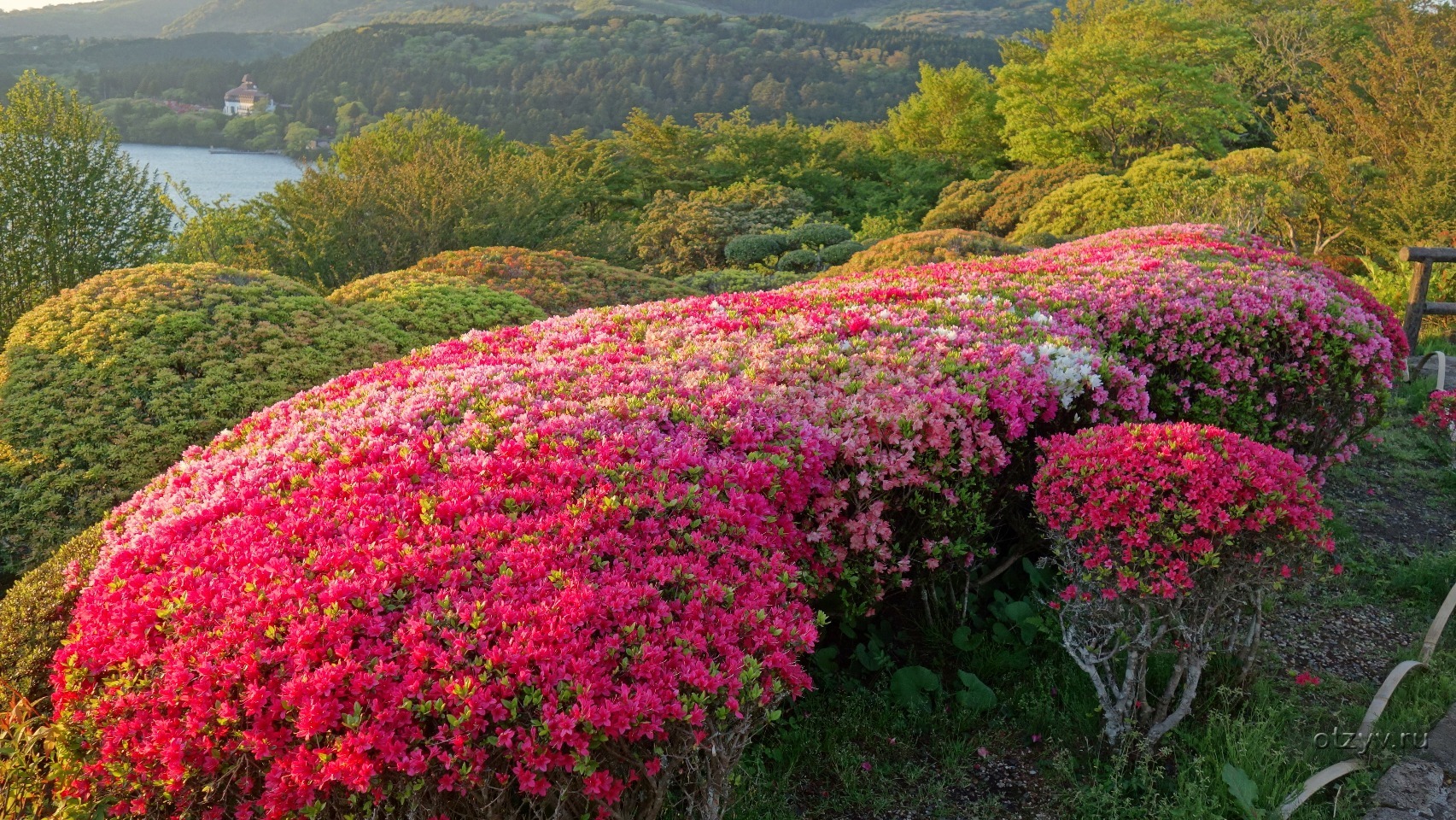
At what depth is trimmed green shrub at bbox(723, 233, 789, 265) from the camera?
14977mm

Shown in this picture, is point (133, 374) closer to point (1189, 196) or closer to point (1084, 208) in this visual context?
point (1189, 196)

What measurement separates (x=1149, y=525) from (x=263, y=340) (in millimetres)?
5389

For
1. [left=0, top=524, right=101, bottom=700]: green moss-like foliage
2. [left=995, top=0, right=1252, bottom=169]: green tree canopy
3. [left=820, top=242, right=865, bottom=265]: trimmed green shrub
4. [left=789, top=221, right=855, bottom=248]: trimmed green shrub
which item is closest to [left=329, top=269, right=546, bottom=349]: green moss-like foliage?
[left=0, top=524, right=101, bottom=700]: green moss-like foliage

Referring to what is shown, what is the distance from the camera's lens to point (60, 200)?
9.48 metres

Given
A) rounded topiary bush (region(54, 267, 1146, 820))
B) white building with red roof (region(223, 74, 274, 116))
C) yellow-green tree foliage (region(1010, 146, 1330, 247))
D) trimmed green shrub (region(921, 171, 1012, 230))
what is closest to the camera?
rounded topiary bush (region(54, 267, 1146, 820))

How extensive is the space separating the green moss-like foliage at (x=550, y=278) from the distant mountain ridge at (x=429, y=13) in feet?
196

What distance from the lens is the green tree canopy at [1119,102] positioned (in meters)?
20.9

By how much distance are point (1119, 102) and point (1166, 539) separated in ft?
73.5

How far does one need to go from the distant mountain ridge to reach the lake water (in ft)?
104

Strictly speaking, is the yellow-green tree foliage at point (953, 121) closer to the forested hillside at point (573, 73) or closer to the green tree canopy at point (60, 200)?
the green tree canopy at point (60, 200)

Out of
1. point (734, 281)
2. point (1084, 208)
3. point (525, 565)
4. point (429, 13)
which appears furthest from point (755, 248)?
point (429, 13)

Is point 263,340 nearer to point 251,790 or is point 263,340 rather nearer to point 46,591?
point 46,591

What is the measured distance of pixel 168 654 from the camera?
1.90m

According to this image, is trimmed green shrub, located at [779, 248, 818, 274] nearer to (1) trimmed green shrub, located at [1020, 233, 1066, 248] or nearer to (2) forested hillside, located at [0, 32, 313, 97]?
(1) trimmed green shrub, located at [1020, 233, 1066, 248]
